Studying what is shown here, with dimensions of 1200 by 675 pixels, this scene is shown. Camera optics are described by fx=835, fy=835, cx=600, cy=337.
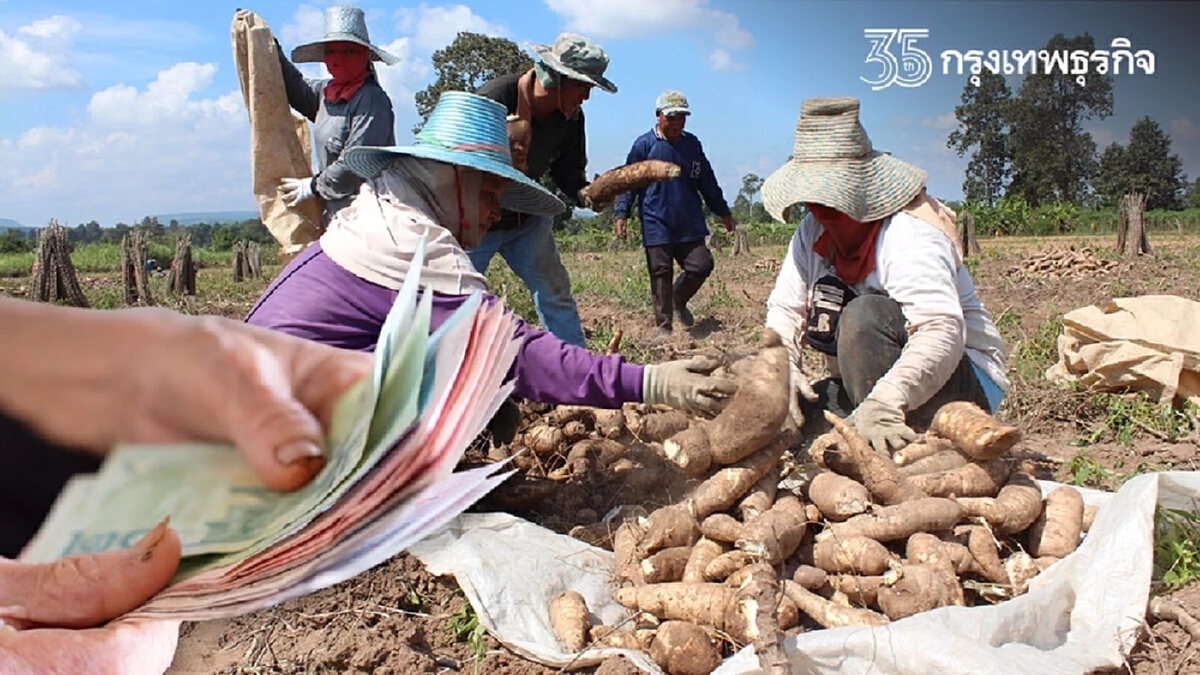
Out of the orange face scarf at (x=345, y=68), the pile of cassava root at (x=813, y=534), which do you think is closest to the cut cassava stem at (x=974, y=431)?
the pile of cassava root at (x=813, y=534)

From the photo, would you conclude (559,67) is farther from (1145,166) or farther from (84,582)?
(1145,166)

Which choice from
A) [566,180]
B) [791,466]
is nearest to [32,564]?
[791,466]

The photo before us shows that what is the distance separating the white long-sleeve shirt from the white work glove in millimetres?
1844

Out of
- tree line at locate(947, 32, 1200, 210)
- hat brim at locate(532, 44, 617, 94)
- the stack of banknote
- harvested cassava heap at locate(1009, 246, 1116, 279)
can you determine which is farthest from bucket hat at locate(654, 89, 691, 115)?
tree line at locate(947, 32, 1200, 210)

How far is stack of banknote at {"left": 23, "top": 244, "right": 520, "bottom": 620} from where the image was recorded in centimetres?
46

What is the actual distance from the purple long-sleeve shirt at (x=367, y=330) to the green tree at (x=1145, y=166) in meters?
55.0

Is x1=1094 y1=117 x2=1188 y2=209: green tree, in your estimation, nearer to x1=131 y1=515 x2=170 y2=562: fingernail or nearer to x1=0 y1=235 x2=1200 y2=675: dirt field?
x1=0 y1=235 x2=1200 y2=675: dirt field

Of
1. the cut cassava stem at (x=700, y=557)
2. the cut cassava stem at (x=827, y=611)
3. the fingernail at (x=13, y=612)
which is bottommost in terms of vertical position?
the cut cassava stem at (x=827, y=611)

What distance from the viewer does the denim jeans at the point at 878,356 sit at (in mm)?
2387

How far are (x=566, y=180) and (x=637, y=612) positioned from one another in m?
2.54

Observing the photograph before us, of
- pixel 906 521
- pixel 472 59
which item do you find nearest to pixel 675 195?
pixel 906 521

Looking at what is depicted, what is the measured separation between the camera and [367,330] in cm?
181

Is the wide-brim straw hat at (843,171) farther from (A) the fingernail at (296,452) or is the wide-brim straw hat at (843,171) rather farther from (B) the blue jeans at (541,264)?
(A) the fingernail at (296,452)

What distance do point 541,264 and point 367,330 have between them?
1.83 metres
